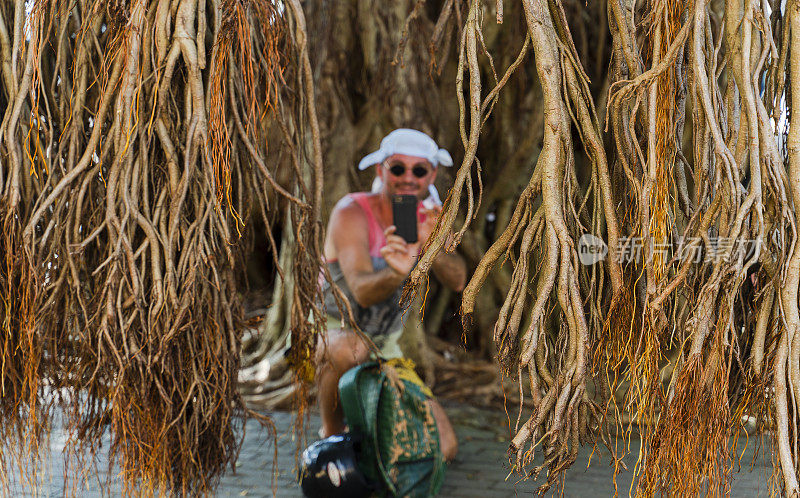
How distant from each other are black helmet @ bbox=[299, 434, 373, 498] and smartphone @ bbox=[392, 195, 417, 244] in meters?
0.86

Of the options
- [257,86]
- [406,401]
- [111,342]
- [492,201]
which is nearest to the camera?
[111,342]

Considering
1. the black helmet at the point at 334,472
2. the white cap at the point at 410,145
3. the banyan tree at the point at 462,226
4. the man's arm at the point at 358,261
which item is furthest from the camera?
the white cap at the point at 410,145

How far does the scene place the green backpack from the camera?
3.04 meters

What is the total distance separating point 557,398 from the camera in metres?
1.75

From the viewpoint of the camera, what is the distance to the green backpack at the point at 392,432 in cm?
304

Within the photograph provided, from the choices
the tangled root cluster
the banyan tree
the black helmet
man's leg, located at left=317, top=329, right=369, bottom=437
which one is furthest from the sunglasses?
the tangled root cluster

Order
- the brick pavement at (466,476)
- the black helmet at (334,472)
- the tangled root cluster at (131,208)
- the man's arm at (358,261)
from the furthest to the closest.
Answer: the man's arm at (358,261), the brick pavement at (466,476), the black helmet at (334,472), the tangled root cluster at (131,208)

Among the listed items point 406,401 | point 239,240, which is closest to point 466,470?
point 406,401

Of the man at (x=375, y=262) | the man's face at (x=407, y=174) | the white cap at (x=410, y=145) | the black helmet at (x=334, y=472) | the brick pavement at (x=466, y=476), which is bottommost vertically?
the brick pavement at (x=466, y=476)

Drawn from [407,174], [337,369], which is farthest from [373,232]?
[337,369]

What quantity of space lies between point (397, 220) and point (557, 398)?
1.73m

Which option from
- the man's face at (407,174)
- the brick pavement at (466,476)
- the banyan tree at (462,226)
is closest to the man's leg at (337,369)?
the brick pavement at (466,476)

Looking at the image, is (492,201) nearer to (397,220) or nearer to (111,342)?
(397,220)

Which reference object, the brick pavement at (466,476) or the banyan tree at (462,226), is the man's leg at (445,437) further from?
the banyan tree at (462,226)
